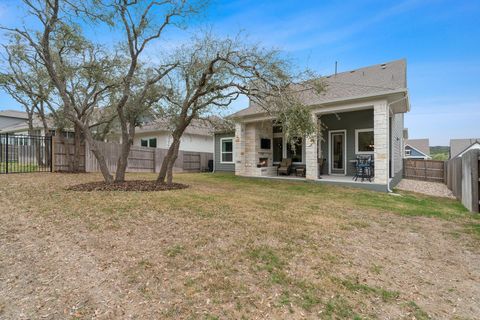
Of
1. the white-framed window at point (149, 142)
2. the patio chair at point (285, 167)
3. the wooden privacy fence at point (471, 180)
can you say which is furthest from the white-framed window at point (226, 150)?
the wooden privacy fence at point (471, 180)

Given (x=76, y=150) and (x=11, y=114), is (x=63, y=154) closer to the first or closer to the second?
(x=76, y=150)

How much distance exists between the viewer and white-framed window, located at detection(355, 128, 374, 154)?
38.5 ft

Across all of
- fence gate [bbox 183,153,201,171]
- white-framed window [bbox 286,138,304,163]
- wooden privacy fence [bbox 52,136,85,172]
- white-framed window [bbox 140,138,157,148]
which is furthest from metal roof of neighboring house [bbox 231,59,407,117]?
white-framed window [bbox 140,138,157,148]

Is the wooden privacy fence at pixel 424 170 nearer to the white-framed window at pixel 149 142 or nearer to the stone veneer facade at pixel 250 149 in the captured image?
the stone veneer facade at pixel 250 149

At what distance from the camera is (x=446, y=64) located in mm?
12992

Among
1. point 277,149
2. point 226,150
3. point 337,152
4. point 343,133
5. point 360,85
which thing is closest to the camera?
point 360,85

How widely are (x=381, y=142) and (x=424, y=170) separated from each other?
7661mm

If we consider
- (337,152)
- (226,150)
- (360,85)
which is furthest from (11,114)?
(360,85)

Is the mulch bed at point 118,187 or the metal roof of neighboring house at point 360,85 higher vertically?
the metal roof of neighboring house at point 360,85

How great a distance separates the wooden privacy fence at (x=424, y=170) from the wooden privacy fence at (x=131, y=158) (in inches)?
535

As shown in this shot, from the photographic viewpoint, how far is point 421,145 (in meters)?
39.0

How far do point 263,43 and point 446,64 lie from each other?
37.2 ft

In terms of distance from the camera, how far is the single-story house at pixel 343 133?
9.34 metres

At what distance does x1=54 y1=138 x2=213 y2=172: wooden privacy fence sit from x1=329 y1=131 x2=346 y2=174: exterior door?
10263 mm
